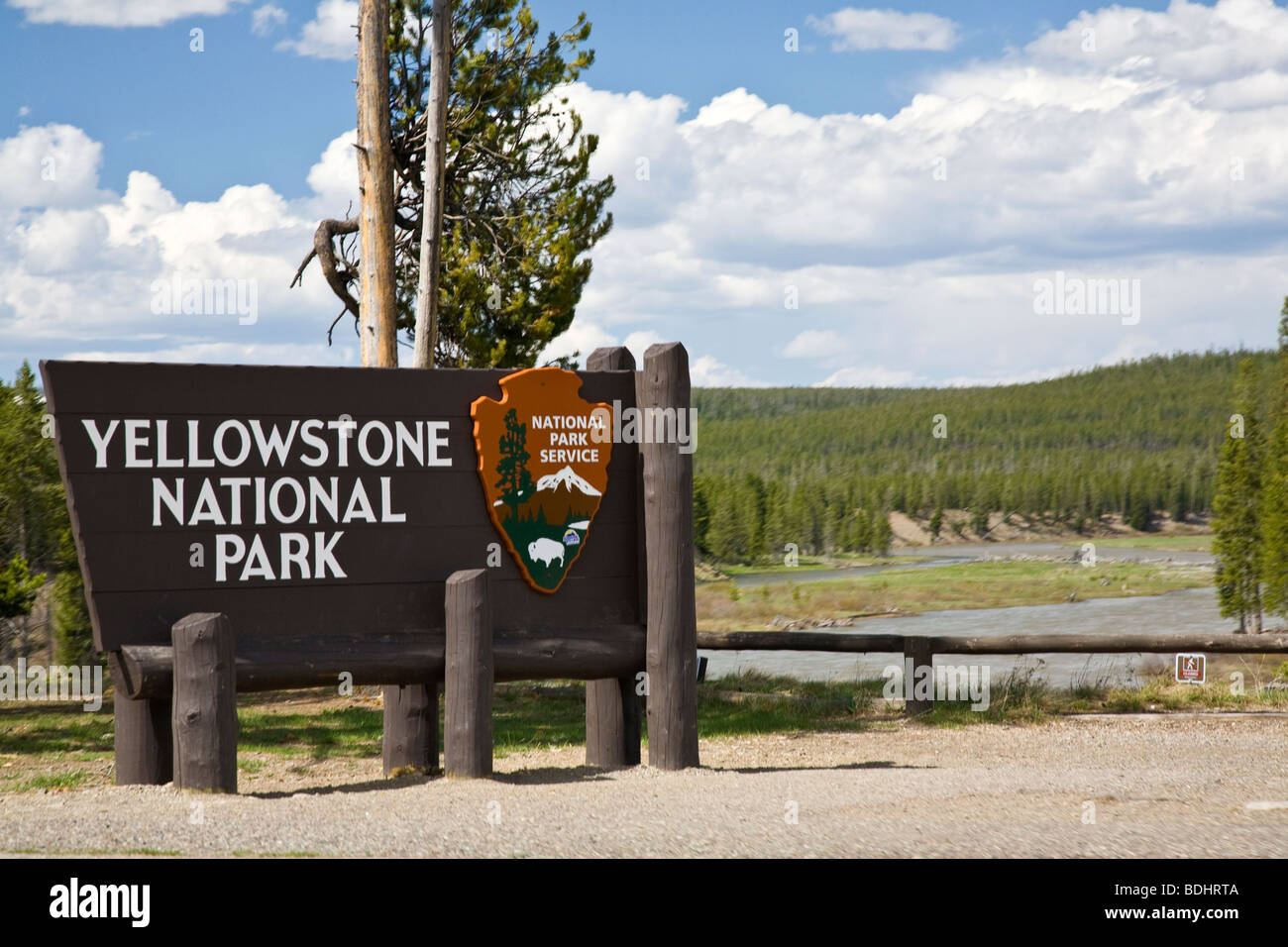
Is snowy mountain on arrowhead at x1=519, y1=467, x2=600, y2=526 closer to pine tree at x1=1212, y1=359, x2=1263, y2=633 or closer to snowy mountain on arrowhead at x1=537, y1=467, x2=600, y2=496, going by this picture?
snowy mountain on arrowhead at x1=537, y1=467, x2=600, y2=496

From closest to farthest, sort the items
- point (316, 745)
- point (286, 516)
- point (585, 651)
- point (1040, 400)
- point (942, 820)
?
1. point (942, 820)
2. point (286, 516)
3. point (585, 651)
4. point (316, 745)
5. point (1040, 400)

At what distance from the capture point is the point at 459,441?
25.2ft

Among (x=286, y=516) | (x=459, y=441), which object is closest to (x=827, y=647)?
(x=459, y=441)

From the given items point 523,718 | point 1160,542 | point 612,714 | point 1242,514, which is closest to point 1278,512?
point 1242,514

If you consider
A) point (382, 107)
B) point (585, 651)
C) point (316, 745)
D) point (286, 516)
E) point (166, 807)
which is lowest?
point (316, 745)

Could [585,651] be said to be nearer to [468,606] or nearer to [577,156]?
[468,606]

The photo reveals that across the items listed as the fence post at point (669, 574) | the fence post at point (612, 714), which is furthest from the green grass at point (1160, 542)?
the fence post at point (669, 574)

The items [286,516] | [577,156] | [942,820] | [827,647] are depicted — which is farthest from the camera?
[577,156]

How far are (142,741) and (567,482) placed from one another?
2.97 m

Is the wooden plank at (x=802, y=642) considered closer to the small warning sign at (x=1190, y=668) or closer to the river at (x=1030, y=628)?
the river at (x=1030, y=628)

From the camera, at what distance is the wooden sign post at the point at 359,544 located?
6836 mm

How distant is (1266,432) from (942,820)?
184 feet

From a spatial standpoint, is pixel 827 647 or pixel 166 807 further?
pixel 827 647

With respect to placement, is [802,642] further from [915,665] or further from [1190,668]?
[1190,668]
